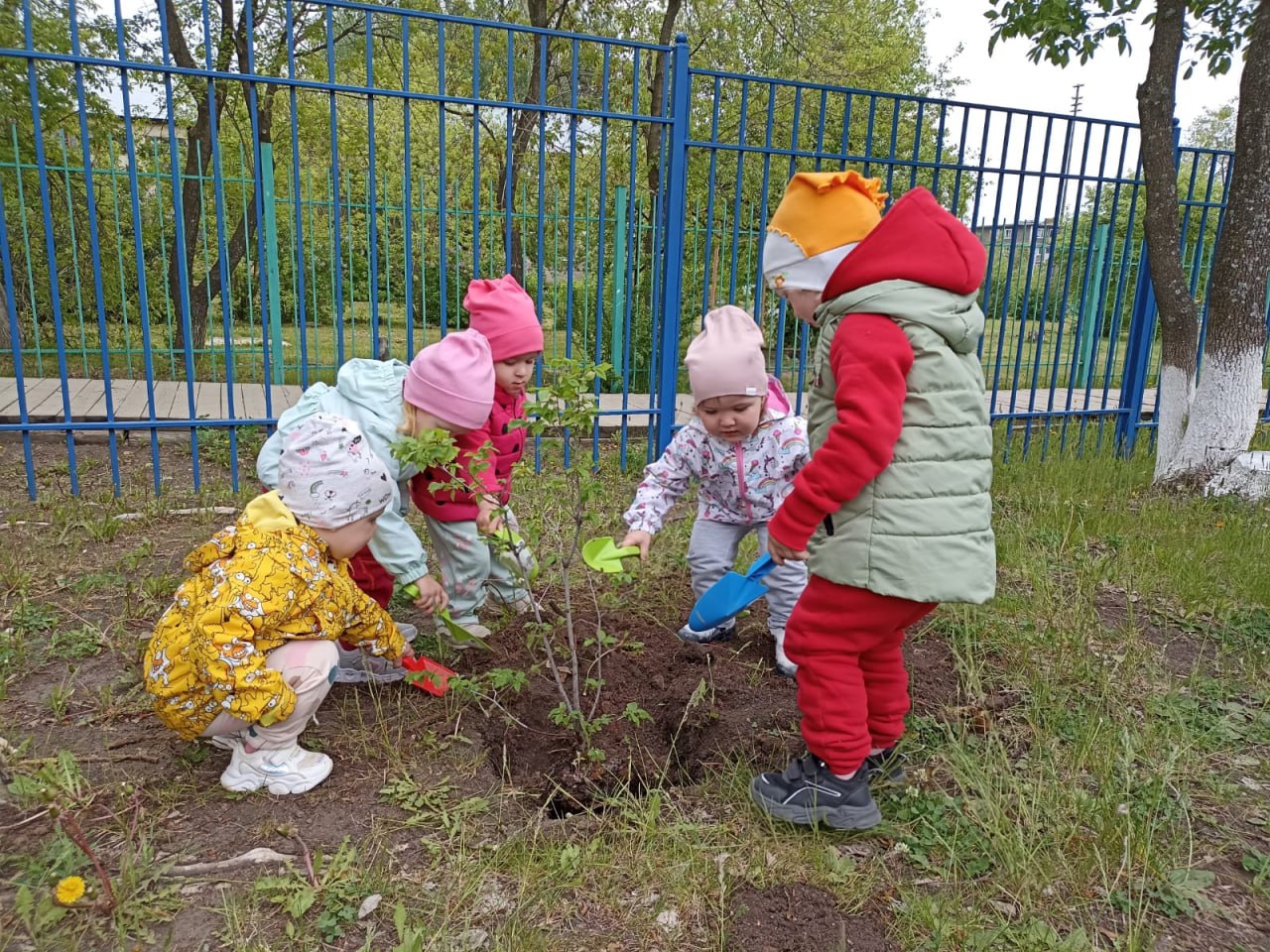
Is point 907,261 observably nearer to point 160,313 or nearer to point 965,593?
point 965,593

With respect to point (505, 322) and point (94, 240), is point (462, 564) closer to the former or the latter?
point (505, 322)

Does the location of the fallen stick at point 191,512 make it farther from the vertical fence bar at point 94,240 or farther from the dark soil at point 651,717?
the dark soil at point 651,717

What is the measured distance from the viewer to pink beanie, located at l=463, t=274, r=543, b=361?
9.64ft

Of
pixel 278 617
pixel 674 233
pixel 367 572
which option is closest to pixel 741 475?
pixel 367 572

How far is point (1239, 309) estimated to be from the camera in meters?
4.94

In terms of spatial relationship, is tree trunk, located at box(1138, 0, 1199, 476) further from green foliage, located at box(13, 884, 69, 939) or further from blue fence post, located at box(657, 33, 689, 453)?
green foliage, located at box(13, 884, 69, 939)

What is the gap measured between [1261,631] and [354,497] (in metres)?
3.20

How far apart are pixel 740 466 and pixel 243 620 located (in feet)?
5.08

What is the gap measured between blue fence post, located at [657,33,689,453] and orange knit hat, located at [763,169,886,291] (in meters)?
2.88

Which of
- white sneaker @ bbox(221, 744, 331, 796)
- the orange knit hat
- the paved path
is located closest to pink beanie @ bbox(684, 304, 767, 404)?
the orange knit hat

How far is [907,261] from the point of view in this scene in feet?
6.12

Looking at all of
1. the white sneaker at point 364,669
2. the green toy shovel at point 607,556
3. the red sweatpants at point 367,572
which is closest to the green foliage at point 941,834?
the green toy shovel at point 607,556

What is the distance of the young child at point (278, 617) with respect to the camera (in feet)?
6.25

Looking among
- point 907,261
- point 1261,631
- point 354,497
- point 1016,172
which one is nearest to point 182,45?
point 1016,172
